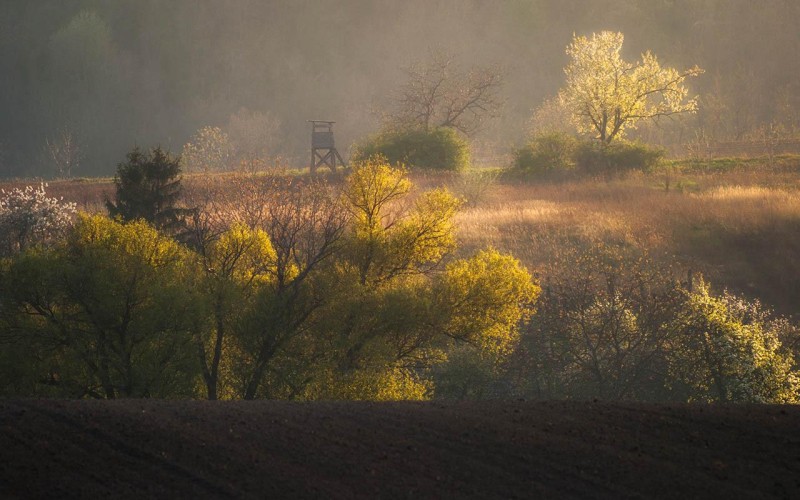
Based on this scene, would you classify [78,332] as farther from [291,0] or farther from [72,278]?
[291,0]

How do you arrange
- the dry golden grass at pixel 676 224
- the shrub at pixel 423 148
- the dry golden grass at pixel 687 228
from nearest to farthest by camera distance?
the dry golden grass at pixel 687 228, the dry golden grass at pixel 676 224, the shrub at pixel 423 148

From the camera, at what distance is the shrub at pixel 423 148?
5106cm

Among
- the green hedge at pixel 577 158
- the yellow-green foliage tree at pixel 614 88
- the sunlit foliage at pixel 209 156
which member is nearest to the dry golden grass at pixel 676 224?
the green hedge at pixel 577 158

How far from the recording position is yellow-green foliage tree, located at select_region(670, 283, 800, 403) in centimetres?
2011

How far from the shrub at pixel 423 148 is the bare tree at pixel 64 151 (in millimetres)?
41533

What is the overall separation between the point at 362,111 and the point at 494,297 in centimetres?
9170

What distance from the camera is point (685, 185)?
145ft

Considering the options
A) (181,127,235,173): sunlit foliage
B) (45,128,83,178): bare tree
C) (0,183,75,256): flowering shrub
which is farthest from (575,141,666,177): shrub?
(45,128,83,178): bare tree

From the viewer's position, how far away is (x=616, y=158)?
5125 centimetres

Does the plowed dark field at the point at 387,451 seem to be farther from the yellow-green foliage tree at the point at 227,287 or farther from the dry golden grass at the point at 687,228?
the dry golden grass at the point at 687,228

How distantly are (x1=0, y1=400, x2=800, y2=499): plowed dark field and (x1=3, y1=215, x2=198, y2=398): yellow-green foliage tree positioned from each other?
580cm

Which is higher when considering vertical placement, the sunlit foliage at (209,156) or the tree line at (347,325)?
the sunlit foliage at (209,156)

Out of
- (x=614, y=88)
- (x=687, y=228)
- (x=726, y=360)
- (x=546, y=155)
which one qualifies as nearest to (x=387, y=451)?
(x=726, y=360)

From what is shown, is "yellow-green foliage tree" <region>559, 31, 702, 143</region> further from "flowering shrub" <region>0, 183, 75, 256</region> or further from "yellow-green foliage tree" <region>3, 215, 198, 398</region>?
"yellow-green foliage tree" <region>3, 215, 198, 398</region>
